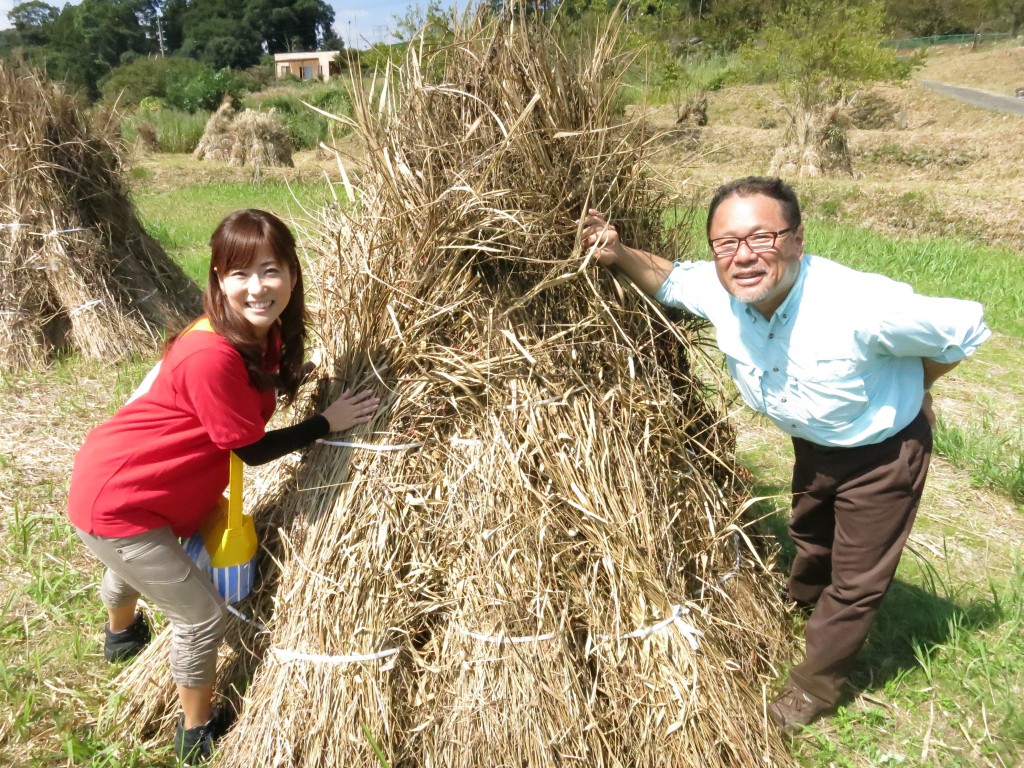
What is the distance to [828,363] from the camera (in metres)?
2.10

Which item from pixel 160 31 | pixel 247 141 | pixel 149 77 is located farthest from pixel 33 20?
pixel 247 141

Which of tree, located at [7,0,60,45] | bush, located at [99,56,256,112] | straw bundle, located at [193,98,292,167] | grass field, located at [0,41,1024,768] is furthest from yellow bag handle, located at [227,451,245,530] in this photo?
tree, located at [7,0,60,45]

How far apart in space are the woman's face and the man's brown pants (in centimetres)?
175

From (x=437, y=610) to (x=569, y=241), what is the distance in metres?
1.16

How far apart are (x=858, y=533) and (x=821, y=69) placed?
19125 mm

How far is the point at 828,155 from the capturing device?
53.6 ft

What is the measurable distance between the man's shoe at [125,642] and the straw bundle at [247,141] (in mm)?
17963

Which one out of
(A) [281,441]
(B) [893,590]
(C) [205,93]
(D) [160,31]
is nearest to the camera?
(A) [281,441]

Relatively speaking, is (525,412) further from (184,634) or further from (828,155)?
(828,155)

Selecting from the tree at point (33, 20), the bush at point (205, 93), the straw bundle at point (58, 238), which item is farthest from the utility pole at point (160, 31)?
the straw bundle at point (58, 238)

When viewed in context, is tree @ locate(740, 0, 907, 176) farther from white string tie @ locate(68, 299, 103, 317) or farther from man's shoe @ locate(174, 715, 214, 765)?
man's shoe @ locate(174, 715, 214, 765)

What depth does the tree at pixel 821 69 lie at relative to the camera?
1634 centimetres

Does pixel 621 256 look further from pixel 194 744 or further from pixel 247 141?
pixel 247 141

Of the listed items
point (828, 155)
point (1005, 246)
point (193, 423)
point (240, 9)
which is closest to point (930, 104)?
point (828, 155)
